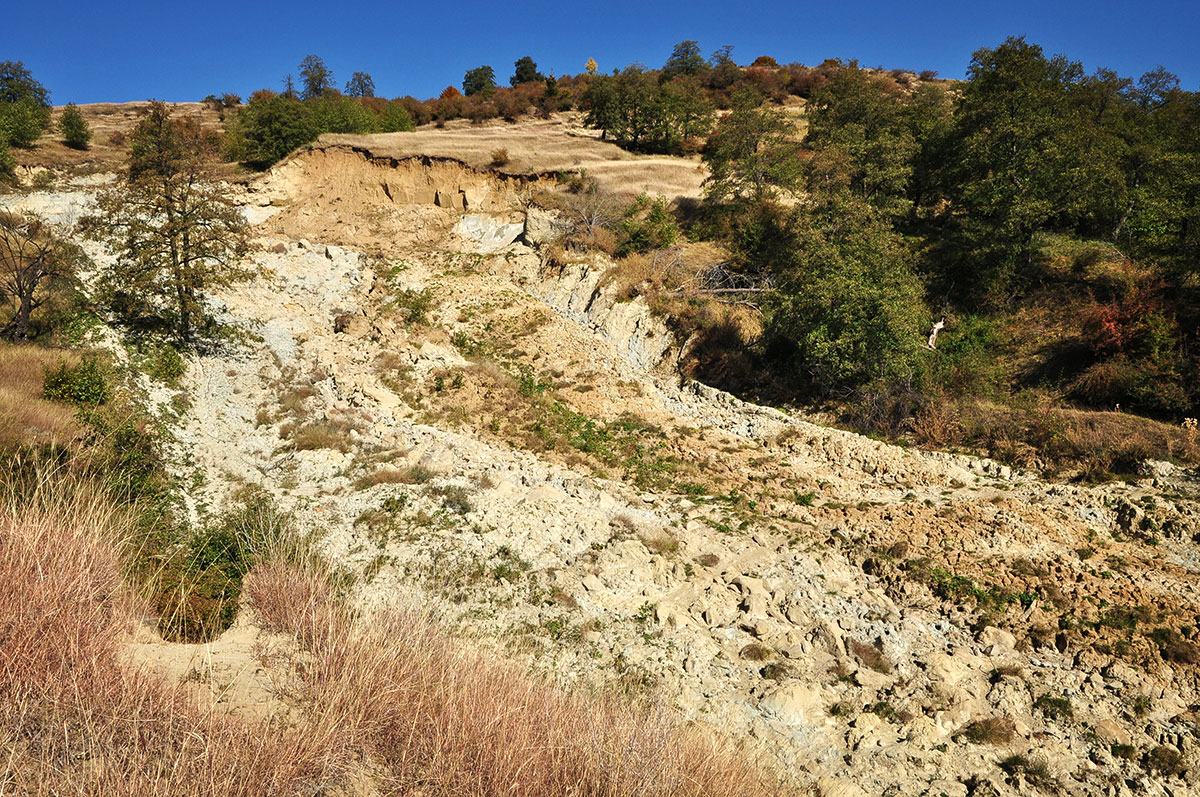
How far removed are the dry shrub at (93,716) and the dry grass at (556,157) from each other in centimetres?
3158

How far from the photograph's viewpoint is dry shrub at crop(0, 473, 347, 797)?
144 inches

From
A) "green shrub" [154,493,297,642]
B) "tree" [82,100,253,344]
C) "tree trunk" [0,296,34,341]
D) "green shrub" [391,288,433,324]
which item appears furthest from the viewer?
"green shrub" [391,288,433,324]

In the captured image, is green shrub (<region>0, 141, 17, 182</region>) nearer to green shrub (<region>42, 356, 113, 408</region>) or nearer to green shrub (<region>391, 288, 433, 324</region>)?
green shrub (<region>391, 288, 433, 324</region>)

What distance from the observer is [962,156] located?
81.7 ft

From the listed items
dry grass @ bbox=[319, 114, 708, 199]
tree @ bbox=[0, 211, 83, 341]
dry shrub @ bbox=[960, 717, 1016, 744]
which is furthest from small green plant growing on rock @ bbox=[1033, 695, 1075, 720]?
dry grass @ bbox=[319, 114, 708, 199]

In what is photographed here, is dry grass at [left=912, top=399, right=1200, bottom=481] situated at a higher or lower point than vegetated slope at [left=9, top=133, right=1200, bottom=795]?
higher

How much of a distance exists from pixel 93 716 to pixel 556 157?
118 ft

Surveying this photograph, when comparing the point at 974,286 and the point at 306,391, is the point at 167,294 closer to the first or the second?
the point at 306,391

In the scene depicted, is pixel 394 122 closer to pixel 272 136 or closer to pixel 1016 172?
pixel 272 136

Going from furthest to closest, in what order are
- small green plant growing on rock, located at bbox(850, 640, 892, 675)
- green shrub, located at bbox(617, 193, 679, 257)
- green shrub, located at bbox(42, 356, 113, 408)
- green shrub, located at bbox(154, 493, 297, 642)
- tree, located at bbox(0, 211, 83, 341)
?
green shrub, located at bbox(617, 193, 679, 257), tree, located at bbox(0, 211, 83, 341), green shrub, located at bbox(42, 356, 113, 408), small green plant growing on rock, located at bbox(850, 640, 892, 675), green shrub, located at bbox(154, 493, 297, 642)

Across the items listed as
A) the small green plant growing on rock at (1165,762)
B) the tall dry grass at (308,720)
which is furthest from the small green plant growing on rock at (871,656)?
the tall dry grass at (308,720)

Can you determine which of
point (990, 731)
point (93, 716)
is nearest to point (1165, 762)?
point (990, 731)

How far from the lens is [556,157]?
35656 millimetres

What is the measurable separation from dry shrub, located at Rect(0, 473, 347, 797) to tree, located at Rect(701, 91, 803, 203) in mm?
29210
